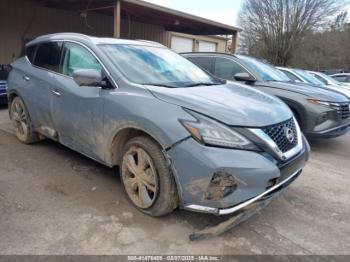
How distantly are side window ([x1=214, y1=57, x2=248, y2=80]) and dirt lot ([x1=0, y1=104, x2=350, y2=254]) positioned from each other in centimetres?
283

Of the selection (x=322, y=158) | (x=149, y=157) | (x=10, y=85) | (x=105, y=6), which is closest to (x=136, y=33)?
(x=105, y=6)

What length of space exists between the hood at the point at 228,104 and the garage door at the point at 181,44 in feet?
53.2

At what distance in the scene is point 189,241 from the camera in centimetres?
267

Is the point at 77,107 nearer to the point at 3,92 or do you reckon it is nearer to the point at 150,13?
the point at 3,92

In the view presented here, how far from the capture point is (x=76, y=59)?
3.82 meters

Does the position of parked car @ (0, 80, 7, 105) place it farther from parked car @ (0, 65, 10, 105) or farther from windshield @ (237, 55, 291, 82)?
windshield @ (237, 55, 291, 82)

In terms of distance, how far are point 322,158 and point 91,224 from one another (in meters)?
4.07

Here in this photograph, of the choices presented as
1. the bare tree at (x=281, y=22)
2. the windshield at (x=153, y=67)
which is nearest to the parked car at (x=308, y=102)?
the windshield at (x=153, y=67)

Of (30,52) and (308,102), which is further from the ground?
(30,52)

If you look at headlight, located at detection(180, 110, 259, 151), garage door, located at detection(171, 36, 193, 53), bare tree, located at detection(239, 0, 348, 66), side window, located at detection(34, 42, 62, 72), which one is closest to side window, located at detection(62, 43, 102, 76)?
side window, located at detection(34, 42, 62, 72)

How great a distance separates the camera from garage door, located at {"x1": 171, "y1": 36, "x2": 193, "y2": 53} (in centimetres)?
1884

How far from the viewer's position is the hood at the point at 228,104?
8.59ft

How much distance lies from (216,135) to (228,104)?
432 mm

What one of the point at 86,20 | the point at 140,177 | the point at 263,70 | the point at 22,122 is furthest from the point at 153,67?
the point at 86,20
